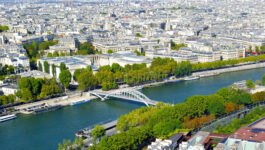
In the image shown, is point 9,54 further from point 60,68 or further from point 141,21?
point 141,21

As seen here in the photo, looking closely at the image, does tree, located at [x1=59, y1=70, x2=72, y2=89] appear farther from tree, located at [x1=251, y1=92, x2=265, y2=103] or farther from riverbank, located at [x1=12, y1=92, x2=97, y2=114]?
tree, located at [x1=251, y1=92, x2=265, y2=103]

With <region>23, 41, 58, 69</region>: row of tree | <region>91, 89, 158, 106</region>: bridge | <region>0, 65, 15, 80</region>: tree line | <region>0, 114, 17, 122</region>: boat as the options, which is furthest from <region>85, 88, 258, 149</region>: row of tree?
<region>23, 41, 58, 69</region>: row of tree

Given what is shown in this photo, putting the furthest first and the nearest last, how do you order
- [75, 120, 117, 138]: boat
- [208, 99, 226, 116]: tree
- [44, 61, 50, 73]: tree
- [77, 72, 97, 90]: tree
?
1. [44, 61, 50, 73]: tree
2. [77, 72, 97, 90]: tree
3. [208, 99, 226, 116]: tree
4. [75, 120, 117, 138]: boat

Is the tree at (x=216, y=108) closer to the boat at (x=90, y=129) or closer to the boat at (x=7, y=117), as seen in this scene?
the boat at (x=90, y=129)

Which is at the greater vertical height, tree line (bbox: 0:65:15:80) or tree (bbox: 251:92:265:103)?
tree line (bbox: 0:65:15:80)

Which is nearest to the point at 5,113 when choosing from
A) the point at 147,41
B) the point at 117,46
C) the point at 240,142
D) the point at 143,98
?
the point at 143,98

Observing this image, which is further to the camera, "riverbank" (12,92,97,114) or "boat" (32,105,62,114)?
"riverbank" (12,92,97,114)

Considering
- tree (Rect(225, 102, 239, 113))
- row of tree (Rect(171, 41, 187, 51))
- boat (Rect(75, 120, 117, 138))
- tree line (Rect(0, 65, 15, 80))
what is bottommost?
boat (Rect(75, 120, 117, 138))
